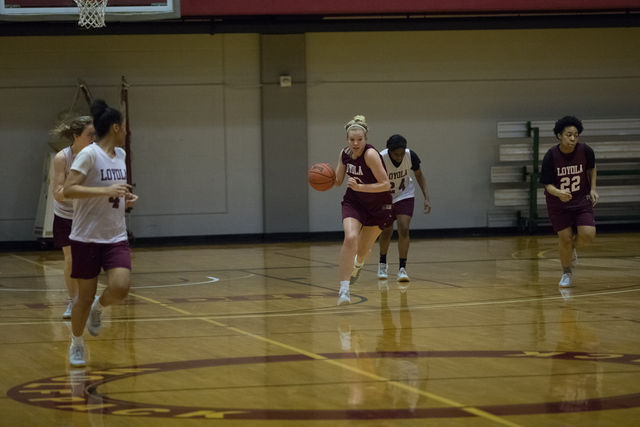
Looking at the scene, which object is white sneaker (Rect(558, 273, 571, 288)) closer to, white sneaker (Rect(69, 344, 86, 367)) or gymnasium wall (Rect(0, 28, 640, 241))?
white sneaker (Rect(69, 344, 86, 367))

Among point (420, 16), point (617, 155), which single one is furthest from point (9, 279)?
point (617, 155)

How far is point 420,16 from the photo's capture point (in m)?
17.7

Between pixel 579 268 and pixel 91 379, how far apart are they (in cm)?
784

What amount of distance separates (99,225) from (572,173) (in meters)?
5.77

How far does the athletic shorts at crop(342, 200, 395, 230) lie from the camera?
9.47 m

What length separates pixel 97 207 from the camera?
6.59 meters

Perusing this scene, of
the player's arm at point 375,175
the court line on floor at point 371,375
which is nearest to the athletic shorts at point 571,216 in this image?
the player's arm at point 375,175

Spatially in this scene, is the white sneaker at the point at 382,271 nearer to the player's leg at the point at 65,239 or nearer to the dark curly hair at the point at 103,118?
the player's leg at the point at 65,239

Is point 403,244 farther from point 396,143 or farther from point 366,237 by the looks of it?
point 366,237

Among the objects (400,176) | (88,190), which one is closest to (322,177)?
(400,176)

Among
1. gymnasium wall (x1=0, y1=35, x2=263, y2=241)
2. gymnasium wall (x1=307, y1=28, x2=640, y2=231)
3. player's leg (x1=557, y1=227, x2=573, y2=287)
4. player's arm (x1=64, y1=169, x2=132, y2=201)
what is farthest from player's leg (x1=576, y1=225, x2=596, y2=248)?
gymnasium wall (x1=0, y1=35, x2=263, y2=241)

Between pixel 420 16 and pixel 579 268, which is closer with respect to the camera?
pixel 579 268

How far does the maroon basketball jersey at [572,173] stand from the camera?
34.8ft

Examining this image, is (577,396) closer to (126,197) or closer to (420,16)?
(126,197)
